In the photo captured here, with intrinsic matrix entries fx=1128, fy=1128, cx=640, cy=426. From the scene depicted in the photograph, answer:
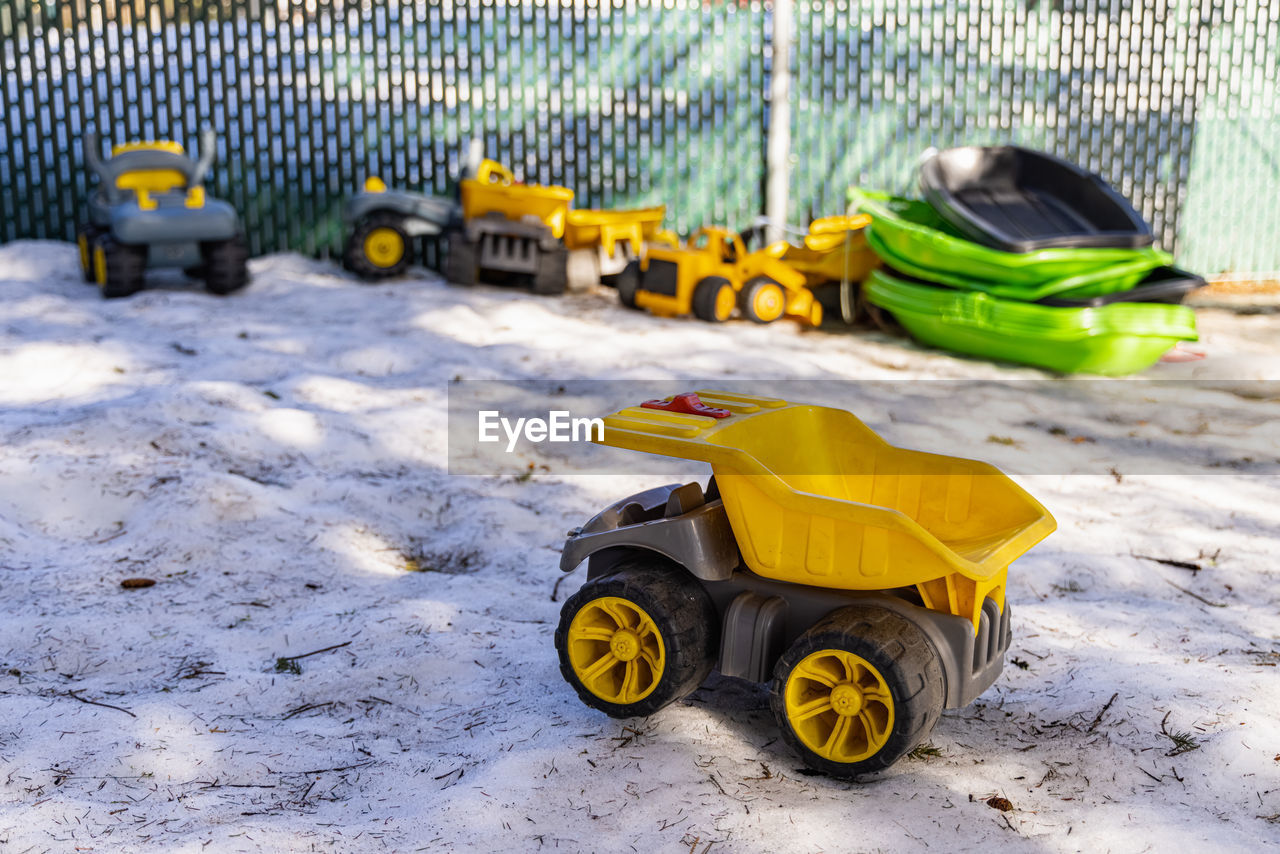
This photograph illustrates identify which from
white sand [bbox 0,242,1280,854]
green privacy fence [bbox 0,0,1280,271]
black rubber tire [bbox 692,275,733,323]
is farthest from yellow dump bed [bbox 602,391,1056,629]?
green privacy fence [bbox 0,0,1280,271]

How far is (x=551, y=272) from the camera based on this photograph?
613 cm

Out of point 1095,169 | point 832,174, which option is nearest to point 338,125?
point 832,174

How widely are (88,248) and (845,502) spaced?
5355 millimetres

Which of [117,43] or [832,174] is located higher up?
[117,43]

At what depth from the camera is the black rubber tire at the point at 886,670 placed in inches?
66.7

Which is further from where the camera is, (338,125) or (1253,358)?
(338,125)

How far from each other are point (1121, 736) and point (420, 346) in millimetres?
3574

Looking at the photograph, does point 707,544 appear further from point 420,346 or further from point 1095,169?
point 1095,169

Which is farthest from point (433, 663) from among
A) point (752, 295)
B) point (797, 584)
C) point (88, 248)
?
point (88, 248)

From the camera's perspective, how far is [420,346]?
4.88 m

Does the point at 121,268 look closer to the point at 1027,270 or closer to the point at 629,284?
the point at 629,284

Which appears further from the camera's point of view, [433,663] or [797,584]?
[433,663]

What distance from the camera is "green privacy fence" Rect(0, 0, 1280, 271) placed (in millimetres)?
6492

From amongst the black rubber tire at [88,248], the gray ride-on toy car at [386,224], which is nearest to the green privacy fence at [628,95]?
the gray ride-on toy car at [386,224]
